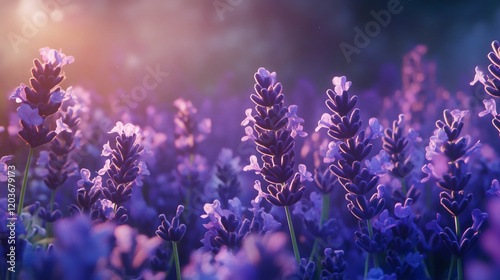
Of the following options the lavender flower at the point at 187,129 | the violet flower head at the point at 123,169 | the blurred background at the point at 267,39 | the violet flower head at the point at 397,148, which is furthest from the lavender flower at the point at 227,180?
the blurred background at the point at 267,39

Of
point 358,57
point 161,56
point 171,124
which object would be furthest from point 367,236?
point 358,57

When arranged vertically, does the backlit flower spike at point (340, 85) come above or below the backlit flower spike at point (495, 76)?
above

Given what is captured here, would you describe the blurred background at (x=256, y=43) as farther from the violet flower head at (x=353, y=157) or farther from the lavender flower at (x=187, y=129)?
the violet flower head at (x=353, y=157)

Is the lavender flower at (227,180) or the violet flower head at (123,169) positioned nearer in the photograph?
the violet flower head at (123,169)

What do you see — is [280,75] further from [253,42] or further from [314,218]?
[314,218]

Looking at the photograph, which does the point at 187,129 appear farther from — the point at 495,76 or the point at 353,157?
the point at 495,76

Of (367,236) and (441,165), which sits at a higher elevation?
(441,165)

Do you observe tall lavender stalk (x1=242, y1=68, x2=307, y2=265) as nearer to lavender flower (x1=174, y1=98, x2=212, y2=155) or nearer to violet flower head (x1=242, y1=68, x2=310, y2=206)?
violet flower head (x1=242, y1=68, x2=310, y2=206)

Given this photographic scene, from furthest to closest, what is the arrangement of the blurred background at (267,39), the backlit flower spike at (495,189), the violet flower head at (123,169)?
the blurred background at (267,39) → the violet flower head at (123,169) → the backlit flower spike at (495,189)
